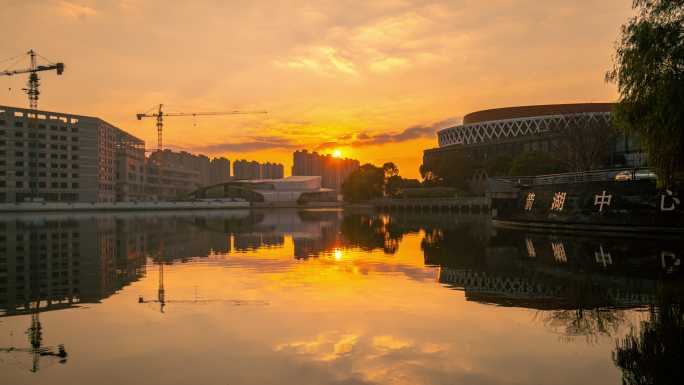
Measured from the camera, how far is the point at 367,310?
12953 mm

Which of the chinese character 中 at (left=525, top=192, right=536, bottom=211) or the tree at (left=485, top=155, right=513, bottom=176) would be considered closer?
the chinese character 中 at (left=525, top=192, right=536, bottom=211)

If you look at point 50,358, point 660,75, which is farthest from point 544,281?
point 50,358

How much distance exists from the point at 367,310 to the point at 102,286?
9266mm

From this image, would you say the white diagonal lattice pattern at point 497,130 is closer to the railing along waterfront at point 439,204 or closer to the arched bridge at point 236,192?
the railing along waterfront at point 439,204

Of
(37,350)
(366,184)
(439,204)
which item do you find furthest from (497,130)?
(37,350)

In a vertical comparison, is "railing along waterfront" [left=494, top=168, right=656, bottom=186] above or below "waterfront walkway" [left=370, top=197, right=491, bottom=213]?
above

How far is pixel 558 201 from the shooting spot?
40.2 meters

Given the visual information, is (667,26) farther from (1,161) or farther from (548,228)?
(1,161)

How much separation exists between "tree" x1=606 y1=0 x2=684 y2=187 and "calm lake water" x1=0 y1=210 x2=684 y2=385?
14.7ft

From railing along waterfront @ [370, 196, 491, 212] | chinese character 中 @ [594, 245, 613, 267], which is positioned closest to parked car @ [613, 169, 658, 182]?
chinese character 中 @ [594, 245, 613, 267]

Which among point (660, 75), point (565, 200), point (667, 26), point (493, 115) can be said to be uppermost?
point (493, 115)

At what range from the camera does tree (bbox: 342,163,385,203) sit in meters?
148

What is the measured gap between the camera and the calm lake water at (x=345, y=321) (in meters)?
8.34

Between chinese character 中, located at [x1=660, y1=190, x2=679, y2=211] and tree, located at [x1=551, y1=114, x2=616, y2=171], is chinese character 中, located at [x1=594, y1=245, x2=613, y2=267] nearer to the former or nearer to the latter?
chinese character 中, located at [x1=660, y1=190, x2=679, y2=211]
